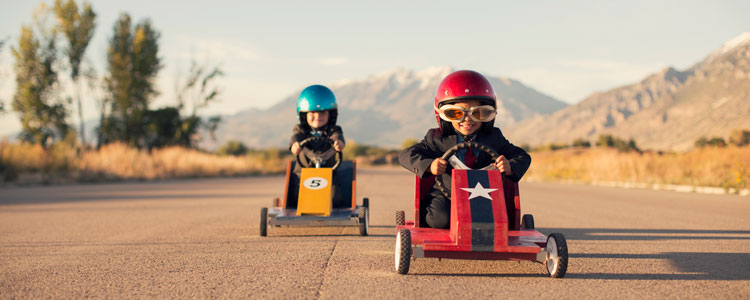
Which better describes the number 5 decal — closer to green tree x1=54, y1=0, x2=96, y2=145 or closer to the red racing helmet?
the red racing helmet

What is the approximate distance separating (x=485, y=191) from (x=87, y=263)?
3500 millimetres

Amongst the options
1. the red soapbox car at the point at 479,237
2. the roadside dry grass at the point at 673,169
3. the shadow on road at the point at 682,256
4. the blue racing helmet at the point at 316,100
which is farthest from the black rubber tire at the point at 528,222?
the roadside dry grass at the point at 673,169

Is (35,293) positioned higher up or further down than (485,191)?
further down

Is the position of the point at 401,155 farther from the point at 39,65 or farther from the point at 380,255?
the point at 39,65

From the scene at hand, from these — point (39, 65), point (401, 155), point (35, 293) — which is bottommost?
point (35, 293)

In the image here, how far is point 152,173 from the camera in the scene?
27.0 meters

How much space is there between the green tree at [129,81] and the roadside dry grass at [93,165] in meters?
10.2

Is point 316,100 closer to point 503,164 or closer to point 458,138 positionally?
point 458,138

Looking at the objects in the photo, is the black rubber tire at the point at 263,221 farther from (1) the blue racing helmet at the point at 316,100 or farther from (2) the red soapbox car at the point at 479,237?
(2) the red soapbox car at the point at 479,237

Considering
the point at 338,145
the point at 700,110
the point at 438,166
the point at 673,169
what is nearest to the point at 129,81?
the point at 673,169

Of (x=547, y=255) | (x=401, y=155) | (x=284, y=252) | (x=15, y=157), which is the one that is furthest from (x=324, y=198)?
(x=15, y=157)

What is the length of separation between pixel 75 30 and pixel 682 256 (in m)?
39.1

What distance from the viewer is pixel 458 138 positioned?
5715 mm

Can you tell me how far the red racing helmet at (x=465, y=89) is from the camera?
216 inches
